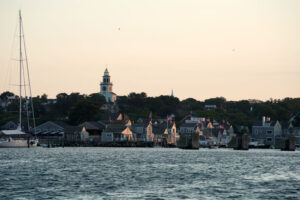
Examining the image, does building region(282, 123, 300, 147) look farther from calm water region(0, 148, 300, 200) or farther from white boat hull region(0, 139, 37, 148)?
calm water region(0, 148, 300, 200)

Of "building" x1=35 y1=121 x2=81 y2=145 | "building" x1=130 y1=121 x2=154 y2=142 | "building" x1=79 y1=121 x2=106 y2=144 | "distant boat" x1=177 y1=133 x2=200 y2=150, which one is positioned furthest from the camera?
"building" x1=130 y1=121 x2=154 y2=142

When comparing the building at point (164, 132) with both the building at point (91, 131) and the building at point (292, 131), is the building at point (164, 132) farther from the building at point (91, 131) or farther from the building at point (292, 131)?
the building at point (292, 131)

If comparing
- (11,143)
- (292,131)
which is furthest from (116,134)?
(292,131)

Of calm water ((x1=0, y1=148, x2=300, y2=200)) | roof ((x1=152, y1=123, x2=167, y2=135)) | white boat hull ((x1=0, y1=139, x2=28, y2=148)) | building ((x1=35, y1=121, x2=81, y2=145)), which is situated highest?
roof ((x1=152, y1=123, x2=167, y2=135))

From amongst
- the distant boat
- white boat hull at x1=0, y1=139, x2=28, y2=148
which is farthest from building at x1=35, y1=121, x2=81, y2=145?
white boat hull at x1=0, y1=139, x2=28, y2=148

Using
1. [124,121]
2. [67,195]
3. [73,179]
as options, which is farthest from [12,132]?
[67,195]

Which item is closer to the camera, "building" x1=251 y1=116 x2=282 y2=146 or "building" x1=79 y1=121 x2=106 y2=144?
"building" x1=79 y1=121 x2=106 y2=144

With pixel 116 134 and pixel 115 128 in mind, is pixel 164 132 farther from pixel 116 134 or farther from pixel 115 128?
pixel 115 128

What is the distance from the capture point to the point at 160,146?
173m

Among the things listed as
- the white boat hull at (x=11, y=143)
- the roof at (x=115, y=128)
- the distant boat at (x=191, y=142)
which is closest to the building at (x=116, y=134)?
the roof at (x=115, y=128)

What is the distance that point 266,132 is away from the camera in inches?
7613

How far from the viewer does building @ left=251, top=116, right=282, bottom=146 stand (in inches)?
7589

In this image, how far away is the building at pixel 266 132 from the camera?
193 metres

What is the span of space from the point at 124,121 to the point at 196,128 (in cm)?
2494
